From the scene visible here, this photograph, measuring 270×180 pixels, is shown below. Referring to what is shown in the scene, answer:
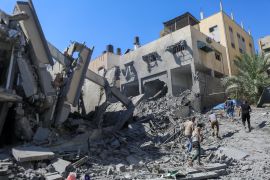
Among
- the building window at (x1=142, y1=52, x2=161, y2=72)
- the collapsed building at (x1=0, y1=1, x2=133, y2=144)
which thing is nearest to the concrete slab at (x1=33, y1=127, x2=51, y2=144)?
the collapsed building at (x1=0, y1=1, x2=133, y2=144)

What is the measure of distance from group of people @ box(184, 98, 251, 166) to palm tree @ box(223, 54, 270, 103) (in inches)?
140

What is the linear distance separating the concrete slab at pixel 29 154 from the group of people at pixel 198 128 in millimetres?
5305

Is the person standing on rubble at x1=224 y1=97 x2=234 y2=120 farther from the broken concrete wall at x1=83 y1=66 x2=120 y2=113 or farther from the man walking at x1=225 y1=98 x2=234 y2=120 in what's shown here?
the broken concrete wall at x1=83 y1=66 x2=120 y2=113

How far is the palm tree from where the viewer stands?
23422mm

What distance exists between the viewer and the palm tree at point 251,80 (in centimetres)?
2342

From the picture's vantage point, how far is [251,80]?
23.8 metres

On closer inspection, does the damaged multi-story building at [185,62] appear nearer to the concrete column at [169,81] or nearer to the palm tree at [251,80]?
the concrete column at [169,81]

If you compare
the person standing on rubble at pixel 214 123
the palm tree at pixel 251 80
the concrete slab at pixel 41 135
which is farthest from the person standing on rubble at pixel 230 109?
the concrete slab at pixel 41 135

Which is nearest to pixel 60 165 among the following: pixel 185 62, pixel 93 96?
pixel 93 96

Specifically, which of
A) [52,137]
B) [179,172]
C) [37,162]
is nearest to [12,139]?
[52,137]

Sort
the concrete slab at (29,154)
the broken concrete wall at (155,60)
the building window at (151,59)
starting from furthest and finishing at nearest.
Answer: the building window at (151,59), the broken concrete wall at (155,60), the concrete slab at (29,154)

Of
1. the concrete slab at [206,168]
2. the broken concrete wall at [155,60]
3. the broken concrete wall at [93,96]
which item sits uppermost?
the broken concrete wall at [155,60]

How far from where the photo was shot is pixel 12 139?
1437cm

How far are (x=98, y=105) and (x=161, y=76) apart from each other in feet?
26.0
